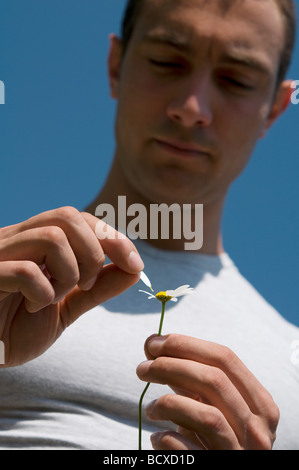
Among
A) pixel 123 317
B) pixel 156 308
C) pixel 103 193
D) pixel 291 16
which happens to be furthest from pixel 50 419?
pixel 291 16

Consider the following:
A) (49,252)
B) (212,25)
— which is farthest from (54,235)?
(212,25)

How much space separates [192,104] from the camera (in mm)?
Answer: 1745

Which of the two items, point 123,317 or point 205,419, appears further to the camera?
point 123,317

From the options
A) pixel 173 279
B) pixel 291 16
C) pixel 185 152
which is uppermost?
pixel 291 16

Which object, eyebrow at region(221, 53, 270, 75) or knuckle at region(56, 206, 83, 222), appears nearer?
knuckle at region(56, 206, 83, 222)

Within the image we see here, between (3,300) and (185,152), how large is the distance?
→ 3.45 feet

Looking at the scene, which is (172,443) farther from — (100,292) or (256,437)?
(100,292)

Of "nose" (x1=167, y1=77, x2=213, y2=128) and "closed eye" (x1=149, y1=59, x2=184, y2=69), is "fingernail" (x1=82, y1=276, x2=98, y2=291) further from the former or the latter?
"closed eye" (x1=149, y1=59, x2=184, y2=69)

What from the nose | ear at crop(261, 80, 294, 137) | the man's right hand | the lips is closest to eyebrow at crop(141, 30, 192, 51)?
the nose

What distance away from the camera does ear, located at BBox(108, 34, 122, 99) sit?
2.38 metres

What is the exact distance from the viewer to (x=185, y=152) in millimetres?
1844

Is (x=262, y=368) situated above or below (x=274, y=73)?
below

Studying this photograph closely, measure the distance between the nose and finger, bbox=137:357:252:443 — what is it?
109 centimetres

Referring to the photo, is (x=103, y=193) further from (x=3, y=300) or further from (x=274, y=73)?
(x=3, y=300)
